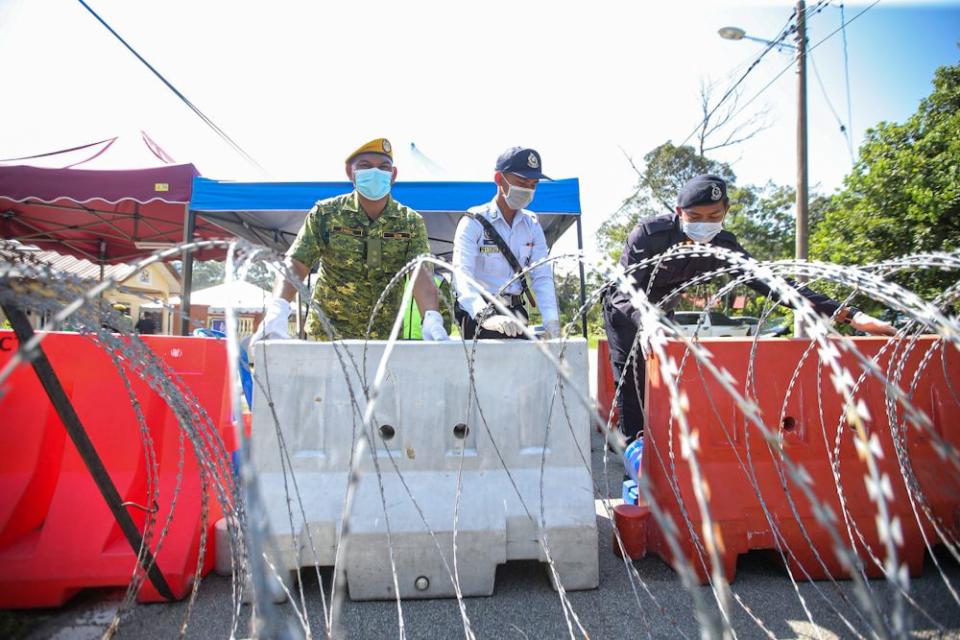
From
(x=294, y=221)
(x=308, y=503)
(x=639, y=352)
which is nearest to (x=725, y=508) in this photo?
(x=639, y=352)

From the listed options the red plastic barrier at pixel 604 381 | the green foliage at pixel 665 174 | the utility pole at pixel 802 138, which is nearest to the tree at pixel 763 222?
the green foliage at pixel 665 174

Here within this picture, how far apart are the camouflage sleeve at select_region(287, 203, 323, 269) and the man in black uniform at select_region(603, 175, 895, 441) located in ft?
6.29

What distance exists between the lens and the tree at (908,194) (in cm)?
624

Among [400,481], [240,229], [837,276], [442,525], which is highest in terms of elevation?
[240,229]

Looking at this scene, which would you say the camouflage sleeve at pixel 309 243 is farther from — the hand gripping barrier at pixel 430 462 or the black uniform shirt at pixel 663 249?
the black uniform shirt at pixel 663 249

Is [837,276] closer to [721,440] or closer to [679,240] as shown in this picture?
[721,440]

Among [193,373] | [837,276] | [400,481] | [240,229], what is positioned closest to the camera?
[837,276]

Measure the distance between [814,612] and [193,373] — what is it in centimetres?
315

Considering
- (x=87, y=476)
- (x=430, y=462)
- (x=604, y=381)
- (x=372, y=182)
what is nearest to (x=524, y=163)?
(x=372, y=182)

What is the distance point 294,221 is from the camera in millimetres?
7633

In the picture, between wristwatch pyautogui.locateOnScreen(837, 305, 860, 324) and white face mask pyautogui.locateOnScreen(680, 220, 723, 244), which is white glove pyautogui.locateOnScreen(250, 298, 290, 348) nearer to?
white face mask pyautogui.locateOnScreen(680, 220, 723, 244)

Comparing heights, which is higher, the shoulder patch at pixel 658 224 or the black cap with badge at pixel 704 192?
the black cap with badge at pixel 704 192

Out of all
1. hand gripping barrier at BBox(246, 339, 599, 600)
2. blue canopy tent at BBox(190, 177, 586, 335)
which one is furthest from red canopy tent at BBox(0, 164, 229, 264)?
hand gripping barrier at BBox(246, 339, 599, 600)

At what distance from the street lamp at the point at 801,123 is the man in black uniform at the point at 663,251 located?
7476 mm
